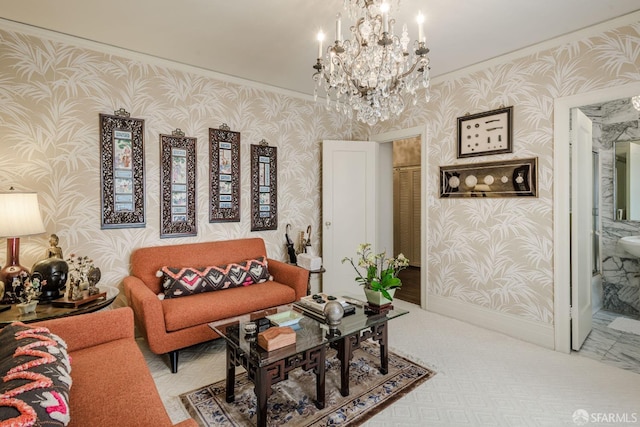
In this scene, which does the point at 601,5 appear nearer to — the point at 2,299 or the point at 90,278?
the point at 90,278

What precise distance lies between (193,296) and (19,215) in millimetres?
1303

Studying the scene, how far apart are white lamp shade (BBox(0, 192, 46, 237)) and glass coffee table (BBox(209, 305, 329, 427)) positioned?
1382 mm

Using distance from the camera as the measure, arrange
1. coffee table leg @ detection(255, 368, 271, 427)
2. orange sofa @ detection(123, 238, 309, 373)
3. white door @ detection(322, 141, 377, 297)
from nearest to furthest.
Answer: coffee table leg @ detection(255, 368, 271, 427)
orange sofa @ detection(123, 238, 309, 373)
white door @ detection(322, 141, 377, 297)

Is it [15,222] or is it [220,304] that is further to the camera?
[220,304]

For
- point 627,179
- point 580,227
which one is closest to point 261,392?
point 580,227

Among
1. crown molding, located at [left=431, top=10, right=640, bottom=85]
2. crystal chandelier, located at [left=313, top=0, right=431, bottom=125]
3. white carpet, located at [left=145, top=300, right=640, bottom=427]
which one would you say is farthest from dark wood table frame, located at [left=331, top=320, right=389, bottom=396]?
crown molding, located at [left=431, top=10, right=640, bottom=85]

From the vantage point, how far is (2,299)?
2.04 metres

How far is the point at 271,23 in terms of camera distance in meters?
2.44

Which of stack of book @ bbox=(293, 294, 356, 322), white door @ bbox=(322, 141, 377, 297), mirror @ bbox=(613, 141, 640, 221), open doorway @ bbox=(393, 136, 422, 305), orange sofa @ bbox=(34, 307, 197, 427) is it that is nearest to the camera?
orange sofa @ bbox=(34, 307, 197, 427)

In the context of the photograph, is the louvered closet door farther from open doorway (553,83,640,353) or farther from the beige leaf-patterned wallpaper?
open doorway (553,83,640,353)

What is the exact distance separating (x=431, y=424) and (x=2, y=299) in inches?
109

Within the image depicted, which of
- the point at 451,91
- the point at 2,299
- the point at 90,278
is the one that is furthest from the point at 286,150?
the point at 2,299

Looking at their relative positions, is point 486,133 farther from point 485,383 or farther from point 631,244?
point 485,383

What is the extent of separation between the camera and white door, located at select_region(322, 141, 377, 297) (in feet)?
13.3
